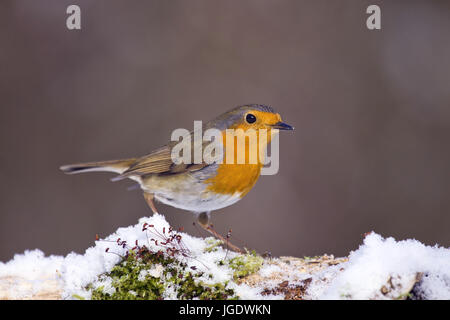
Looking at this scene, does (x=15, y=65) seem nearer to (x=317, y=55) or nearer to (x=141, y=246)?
(x=317, y=55)

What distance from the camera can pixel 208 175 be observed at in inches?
108

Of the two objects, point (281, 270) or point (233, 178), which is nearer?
point (281, 270)

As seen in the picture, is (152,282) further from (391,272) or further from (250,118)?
(250,118)

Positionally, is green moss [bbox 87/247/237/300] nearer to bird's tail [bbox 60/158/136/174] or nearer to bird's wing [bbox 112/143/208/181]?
bird's wing [bbox 112/143/208/181]

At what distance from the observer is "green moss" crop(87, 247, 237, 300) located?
5.96ft

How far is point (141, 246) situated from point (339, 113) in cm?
388

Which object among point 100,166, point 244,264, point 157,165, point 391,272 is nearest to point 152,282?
point 244,264

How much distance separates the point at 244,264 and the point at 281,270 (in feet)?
0.68

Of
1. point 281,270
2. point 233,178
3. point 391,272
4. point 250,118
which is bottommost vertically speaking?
point 281,270

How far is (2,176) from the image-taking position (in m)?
5.09

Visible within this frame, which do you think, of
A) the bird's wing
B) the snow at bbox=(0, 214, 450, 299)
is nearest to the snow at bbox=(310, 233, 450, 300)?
the snow at bbox=(0, 214, 450, 299)

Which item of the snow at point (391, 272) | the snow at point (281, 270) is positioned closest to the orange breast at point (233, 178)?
the snow at point (281, 270)
